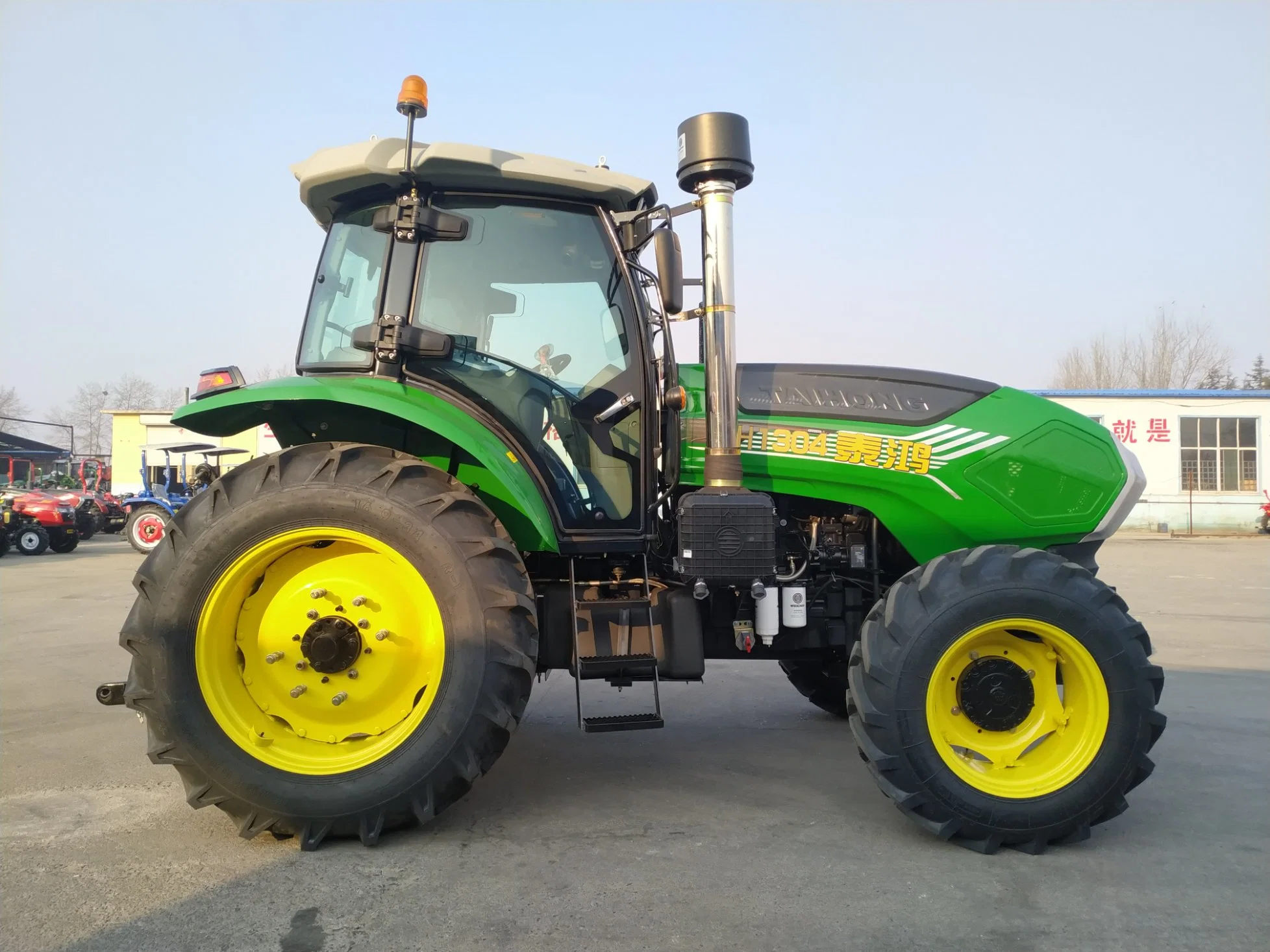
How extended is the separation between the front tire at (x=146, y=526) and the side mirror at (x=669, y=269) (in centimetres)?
1759

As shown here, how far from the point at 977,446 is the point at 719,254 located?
133cm

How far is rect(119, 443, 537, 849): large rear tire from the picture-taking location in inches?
117

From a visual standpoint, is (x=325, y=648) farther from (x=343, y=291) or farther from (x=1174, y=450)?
(x=1174, y=450)

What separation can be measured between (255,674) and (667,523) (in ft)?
5.68

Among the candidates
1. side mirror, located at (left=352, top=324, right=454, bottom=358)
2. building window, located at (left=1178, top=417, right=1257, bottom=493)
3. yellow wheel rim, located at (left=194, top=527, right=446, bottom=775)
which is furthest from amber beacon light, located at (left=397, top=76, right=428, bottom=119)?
building window, located at (left=1178, top=417, right=1257, bottom=493)

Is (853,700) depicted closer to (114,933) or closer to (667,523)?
(667,523)

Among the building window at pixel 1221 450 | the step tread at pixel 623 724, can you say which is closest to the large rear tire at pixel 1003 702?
the step tread at pixel 623 724

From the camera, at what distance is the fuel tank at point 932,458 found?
142 inches

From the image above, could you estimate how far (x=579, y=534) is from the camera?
3555 mm

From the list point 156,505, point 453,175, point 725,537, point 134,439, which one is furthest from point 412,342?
point 134,439

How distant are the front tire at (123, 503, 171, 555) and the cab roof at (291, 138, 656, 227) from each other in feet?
55.2

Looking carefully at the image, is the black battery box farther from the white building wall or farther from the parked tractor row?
the white building wall

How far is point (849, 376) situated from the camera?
12.4ft

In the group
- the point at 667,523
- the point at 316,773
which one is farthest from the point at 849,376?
the point at 316,773
